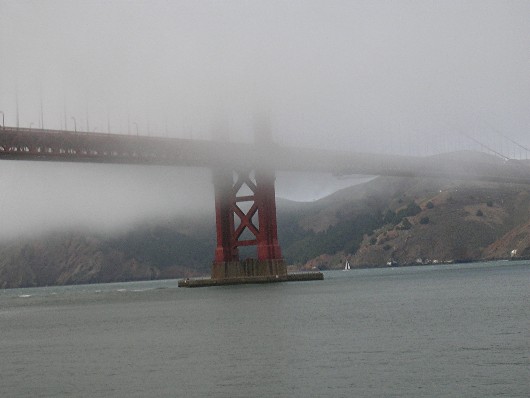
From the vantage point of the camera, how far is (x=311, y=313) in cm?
4691

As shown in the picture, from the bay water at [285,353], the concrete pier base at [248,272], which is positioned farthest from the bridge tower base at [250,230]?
the bay water at [285,353]

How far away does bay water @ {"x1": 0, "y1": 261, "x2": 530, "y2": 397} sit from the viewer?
22906 mm

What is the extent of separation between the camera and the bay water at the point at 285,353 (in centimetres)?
2291

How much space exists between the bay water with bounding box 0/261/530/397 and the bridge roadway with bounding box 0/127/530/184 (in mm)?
21198

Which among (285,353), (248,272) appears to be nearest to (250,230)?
(248,272)

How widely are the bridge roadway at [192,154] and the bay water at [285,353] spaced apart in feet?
69.5

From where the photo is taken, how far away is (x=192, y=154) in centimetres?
8081

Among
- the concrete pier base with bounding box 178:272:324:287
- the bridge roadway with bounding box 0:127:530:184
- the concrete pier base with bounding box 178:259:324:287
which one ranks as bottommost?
the concrete pier base with bounding box 178:272:324:287

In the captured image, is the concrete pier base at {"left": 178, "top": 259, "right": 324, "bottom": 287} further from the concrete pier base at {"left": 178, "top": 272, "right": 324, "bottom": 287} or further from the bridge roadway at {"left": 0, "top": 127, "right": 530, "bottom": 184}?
the bridge roadway at {"left": 0, "top": 127, "right": 530, "bottom": 184}

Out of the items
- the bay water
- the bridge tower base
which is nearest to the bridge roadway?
the bridge tower base

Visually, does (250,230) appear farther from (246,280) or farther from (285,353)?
(285,353)

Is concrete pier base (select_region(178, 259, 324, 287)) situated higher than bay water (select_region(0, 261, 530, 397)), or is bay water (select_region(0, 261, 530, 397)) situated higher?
concrete pier base (select_region(178, 259, 324, 287))

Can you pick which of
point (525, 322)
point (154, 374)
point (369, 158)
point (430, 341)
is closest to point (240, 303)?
point (525, 322)

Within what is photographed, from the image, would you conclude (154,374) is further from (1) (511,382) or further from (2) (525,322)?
(2) (525,322)
